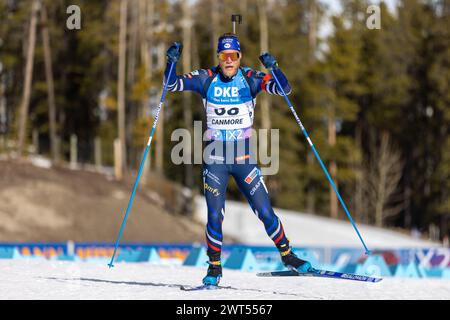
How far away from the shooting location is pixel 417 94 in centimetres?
5650

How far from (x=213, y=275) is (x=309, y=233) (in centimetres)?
A: 2942

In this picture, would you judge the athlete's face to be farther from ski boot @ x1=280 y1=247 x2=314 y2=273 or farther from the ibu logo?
ski boot @ x1=280 y1=247 x2=314 y2=273

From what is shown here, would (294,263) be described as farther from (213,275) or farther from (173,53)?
(173,53)

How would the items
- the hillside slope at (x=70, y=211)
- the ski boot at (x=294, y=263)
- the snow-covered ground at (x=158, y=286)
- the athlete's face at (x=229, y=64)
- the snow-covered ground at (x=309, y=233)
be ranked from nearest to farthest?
the snow-covered ground at (x=158, y=286) → the athlete's face at (x=229, y=64) → the ski boot at (x=294, y=263) → the hillside slope at (x=70, y=211) → the snow-covered ground at (x=309, y=233)

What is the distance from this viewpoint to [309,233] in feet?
123

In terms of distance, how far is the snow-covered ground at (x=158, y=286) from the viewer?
767 cm

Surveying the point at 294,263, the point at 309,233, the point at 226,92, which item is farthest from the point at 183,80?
the point at 309,233

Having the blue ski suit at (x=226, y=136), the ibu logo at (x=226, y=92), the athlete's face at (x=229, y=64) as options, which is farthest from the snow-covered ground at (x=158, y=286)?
the athlete's face at (x=229, y=64)

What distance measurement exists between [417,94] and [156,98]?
66.2 feet

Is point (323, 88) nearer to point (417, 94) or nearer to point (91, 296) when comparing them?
point (417, 94)

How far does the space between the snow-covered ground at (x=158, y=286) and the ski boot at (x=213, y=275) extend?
21 centimetres

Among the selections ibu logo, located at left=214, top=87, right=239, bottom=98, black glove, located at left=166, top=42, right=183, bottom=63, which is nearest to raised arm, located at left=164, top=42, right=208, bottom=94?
black glove, located at left=166, top=42, right=183, bottom=63

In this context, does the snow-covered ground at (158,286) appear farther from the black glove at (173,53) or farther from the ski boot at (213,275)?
the black glove at (173,53)
